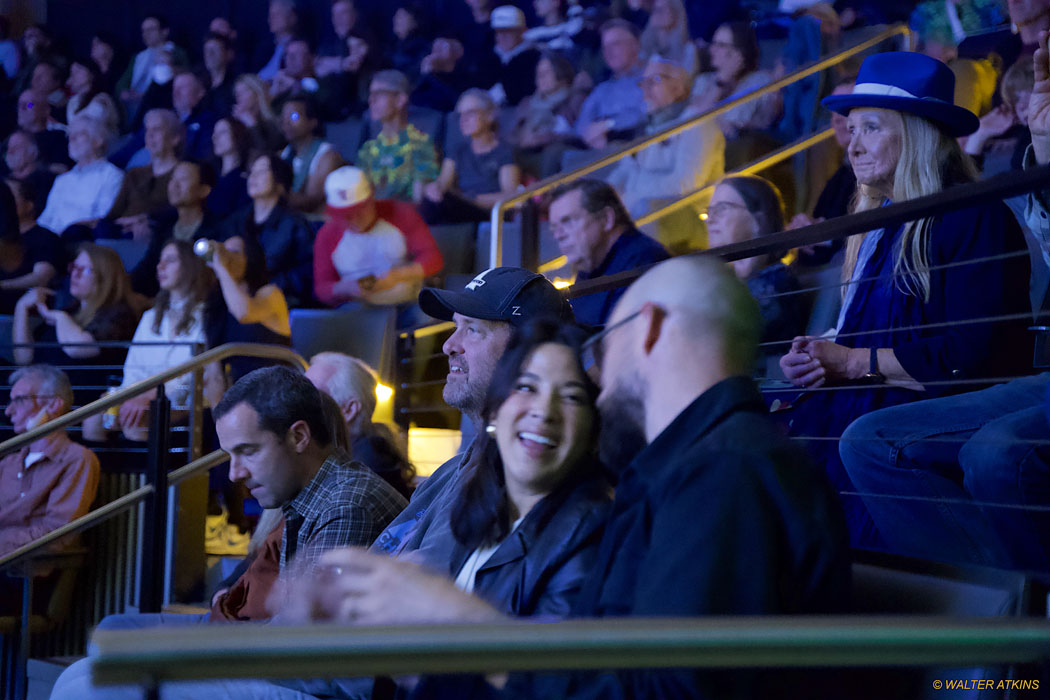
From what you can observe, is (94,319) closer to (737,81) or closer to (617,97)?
(617,97)

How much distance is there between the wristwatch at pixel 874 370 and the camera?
7.73ft

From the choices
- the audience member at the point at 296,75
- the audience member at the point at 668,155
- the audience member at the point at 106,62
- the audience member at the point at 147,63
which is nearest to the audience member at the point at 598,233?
the audience member at the point at 668,155

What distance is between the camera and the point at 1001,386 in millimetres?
2109

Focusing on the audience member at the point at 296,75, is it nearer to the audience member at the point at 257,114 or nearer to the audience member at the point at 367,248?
the audience member at the point at 257,114

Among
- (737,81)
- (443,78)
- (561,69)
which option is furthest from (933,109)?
(443,78)

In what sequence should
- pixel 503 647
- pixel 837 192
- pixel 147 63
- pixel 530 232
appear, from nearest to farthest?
pixel 503 647 < pixel 837 192 < pixel 530 232 < pixel 147 63

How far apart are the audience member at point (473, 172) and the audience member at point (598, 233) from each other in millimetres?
1783

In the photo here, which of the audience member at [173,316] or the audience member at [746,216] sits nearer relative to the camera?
the audience member at [746,216]

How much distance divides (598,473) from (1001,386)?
38.2 inches

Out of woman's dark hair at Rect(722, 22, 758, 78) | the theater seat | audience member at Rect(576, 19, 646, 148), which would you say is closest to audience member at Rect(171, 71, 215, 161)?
the theater seat

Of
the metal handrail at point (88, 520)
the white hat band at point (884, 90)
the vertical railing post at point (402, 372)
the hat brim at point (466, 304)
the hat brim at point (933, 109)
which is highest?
the white hat band at point (884, 90)

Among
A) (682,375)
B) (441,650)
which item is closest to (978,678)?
(682,375)

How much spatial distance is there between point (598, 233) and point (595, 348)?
238cm

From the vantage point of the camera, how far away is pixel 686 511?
1.16 metres
